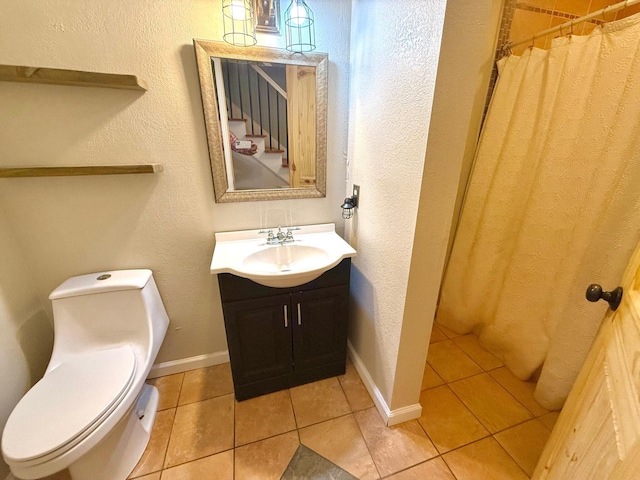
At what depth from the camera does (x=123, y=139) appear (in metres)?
1.18

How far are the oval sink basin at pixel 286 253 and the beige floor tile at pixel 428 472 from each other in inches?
35.8

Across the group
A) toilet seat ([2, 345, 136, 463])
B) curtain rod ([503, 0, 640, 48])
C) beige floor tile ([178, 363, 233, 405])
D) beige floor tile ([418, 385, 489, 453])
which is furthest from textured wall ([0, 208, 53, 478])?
curtain rod ([503, 0, 640, 48])

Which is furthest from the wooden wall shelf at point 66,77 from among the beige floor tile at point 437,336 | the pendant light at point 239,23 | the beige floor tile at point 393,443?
the beige floor tile at point 437,336

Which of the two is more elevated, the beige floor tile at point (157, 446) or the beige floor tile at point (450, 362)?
the beige floor tile at point (450, 362)

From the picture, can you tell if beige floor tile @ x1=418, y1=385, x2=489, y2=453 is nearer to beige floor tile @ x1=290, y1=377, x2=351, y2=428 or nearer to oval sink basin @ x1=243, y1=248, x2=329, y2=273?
beige floor tile @ x1=290, y1=377, x2=351, y2=428

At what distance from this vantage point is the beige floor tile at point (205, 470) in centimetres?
112

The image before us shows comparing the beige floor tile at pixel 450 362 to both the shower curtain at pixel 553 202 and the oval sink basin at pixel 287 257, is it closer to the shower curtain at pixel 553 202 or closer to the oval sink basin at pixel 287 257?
the shower curtain at pixel 553 202

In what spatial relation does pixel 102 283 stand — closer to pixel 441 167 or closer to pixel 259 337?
pixel 259 337

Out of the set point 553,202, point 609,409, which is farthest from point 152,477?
point 553,202

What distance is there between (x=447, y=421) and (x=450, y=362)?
428 millimetres

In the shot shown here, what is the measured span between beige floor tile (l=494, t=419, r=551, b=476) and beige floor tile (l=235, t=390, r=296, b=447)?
101 cm

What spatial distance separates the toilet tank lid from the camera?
1.19 meters

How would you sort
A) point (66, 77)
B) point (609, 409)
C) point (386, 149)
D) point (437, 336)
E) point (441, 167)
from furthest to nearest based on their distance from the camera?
point (437, 336) → point (386, 149) → point (66, 77) → point (441, 167) → point (609, 409)

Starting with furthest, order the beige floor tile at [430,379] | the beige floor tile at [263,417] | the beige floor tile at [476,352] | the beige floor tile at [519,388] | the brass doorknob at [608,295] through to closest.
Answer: the beige floor tile at [476,352]
the beige floor tile at [430,379]
the beige floor tile at [519,388]
the beige floor tile at [263,417]
the brass doorknob at [608,295]
